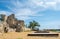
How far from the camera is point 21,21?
156 feet

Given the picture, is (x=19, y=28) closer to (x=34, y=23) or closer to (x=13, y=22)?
(x=13, y=22)

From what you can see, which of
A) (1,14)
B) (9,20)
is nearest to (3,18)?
(1,14)

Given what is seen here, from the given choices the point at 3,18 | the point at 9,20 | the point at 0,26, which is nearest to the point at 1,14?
the point at 3,18

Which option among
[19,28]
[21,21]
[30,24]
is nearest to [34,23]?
[30,24]

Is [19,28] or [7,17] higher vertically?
[7,17]

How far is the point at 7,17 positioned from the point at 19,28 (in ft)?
21.3

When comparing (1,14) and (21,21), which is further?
(21,21)

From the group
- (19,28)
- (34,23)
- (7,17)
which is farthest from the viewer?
(34,23)

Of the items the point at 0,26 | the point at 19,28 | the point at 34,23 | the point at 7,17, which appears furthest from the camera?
the point at 34,23

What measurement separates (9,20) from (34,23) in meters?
30.8

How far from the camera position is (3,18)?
138ft

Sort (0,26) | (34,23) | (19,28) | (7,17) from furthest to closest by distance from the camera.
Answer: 1. (34,23)
2. (7,17)
3. (19,28)
4. (0,26)

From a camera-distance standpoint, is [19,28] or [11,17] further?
[11,17]

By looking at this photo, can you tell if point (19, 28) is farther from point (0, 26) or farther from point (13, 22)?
point (0, 26)
